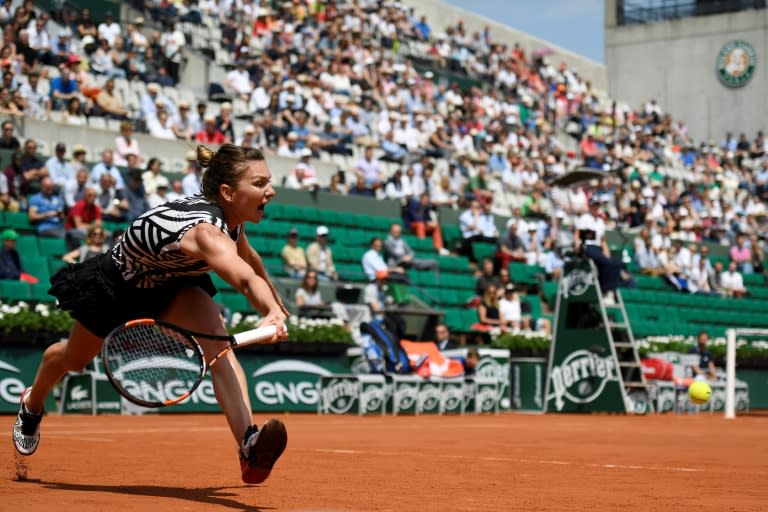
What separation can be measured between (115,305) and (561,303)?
1287 centimetres

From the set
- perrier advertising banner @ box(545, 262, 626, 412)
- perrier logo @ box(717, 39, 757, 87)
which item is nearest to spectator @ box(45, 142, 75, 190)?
perrier advertising banner @ box(545, 262, 626, 412)

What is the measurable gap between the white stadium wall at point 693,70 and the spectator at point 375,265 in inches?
1105

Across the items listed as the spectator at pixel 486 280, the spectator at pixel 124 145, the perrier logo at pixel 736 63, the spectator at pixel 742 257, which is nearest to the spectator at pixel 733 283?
the spectator at pixel 742 257

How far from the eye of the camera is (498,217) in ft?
80.1

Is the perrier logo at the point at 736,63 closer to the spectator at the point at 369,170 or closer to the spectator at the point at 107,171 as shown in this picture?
the spectator at the point at 369,170

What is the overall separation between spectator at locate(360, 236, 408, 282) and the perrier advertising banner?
3.03m

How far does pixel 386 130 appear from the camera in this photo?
24.9 m

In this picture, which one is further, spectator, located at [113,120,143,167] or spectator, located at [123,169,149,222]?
spectator, located at [113,120,143,167]

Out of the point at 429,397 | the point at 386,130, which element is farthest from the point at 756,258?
the point at 429,397

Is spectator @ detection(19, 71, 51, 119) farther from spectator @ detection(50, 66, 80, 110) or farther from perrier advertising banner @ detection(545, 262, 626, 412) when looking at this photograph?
perrier advertising banner @ detection(545, 262, 626, 412)

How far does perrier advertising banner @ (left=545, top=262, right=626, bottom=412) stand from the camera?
17531 mm

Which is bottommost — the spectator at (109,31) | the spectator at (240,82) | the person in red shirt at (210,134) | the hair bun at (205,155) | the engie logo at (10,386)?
the engie logo at (10,386)

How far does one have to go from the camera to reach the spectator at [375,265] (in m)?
19.8

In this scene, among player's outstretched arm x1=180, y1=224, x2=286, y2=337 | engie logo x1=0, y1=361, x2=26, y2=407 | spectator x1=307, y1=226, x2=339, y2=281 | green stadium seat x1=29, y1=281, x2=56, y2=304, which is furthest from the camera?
spectator x1=307, y1=226, x2=339, y2=281
